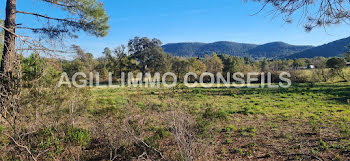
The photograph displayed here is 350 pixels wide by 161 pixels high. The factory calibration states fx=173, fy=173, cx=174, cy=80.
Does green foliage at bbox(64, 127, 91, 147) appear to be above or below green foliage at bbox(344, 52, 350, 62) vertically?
below

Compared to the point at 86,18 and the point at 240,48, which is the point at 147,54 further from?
the point at 240,48

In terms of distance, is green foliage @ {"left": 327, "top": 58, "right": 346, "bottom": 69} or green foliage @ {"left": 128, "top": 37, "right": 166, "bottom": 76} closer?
green foliage @ {"left": 327, "top": 58, "right": 346, "bottom": 69}

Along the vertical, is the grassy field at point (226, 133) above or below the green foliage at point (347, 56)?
below

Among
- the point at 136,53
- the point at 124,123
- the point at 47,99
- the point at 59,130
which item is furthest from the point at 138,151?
the point at 136,53

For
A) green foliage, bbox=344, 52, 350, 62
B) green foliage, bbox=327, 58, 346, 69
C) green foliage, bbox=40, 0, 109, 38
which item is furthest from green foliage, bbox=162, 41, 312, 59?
green foliage, bbox=40, 0, 109, 38

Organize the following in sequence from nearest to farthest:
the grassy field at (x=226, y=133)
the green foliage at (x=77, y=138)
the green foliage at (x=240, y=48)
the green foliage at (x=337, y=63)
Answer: the grassy field at (x=226, y=133) → the green foliage at (x=77, y=138) → the green foliage at (x=337, y=63) → the green foliage at (x=240, y=48)

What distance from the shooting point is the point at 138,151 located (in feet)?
12.6

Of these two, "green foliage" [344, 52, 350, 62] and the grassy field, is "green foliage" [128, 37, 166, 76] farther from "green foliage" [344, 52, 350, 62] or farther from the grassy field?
the grassy field

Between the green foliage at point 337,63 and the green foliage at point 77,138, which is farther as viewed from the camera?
the green foliage at point 337,63

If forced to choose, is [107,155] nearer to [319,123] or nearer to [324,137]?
[324,137]

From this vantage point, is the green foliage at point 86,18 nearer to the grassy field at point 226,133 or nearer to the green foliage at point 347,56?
the grassy field at point 226,133

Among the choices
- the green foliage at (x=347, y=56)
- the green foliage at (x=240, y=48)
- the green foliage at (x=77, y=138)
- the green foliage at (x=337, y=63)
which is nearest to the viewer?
the green foliage at (x=77, y=138)

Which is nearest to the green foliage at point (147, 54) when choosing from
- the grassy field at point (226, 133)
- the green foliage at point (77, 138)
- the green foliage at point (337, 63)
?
the green foliage at point (337, 63)

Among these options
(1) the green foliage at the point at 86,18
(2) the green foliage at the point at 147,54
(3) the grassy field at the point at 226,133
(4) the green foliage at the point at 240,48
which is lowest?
(3) the grassy field at the point at 226,133
